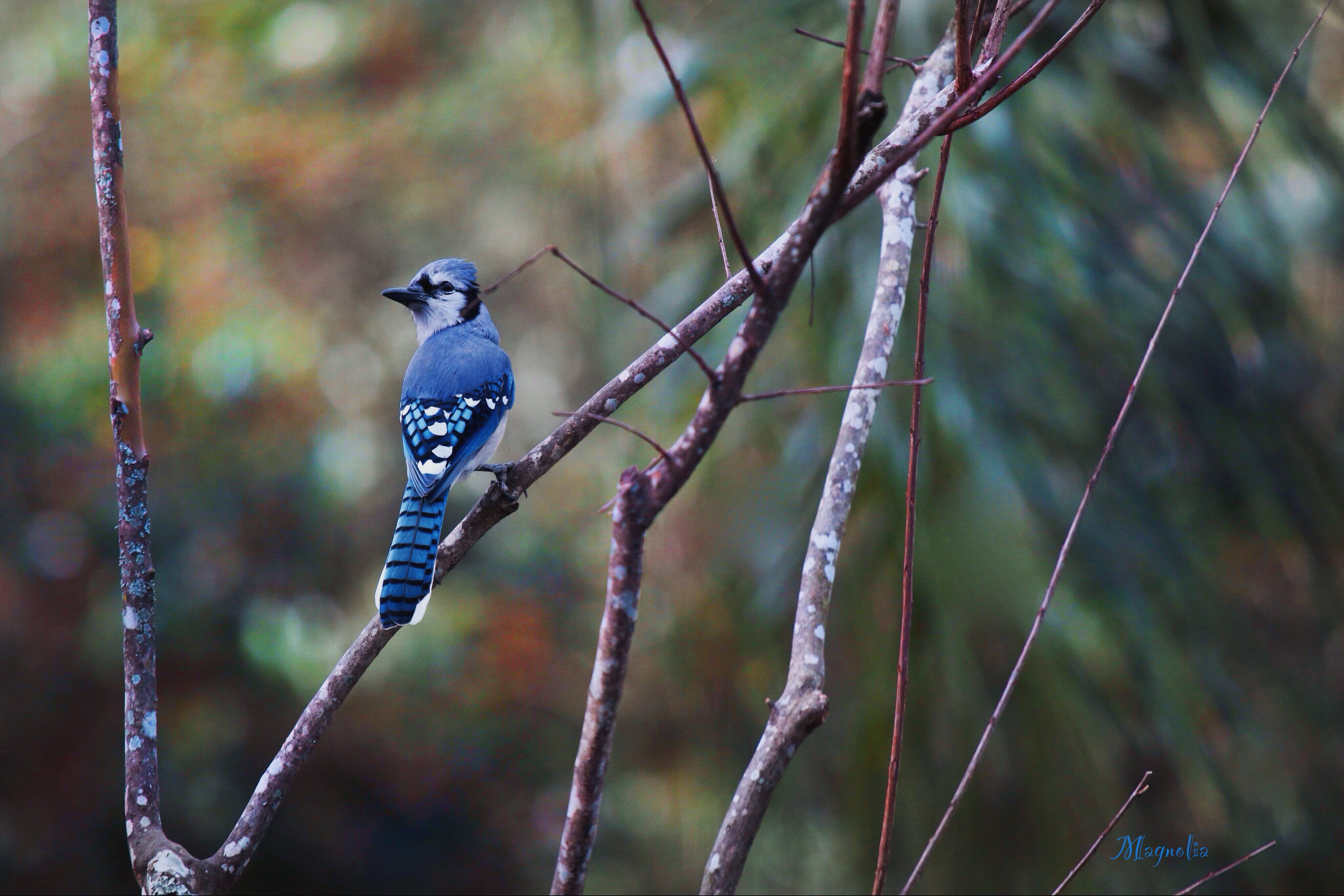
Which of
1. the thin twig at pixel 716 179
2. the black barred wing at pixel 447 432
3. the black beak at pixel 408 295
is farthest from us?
the black beak at pixel 408 295

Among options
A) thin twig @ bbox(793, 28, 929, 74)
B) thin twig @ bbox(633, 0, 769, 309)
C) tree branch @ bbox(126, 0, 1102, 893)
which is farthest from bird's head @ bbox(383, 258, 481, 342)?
thin twig @ bbox(633, 0, 769, 309)

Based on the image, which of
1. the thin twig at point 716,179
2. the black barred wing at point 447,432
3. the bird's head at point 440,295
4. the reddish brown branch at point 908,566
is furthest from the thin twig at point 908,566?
the bird's head at point 440,295

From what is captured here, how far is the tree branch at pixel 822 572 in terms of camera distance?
0.94 metres

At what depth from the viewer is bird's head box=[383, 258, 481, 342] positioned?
233 cm

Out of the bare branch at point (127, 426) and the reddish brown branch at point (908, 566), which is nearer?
the reddish brown branch at point (908, 566)

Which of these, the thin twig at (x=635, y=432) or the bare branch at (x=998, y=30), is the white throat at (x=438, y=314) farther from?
the bare branch at (x=998, y=30)

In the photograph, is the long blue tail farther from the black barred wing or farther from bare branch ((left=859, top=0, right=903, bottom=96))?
bare branch ((left=859, top=0, right=903, bottom=96))

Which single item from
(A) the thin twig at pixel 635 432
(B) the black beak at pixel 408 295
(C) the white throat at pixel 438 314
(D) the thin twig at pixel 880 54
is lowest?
(A) the thin twig at pixel 635 432

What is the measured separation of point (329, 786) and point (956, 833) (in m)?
2.96

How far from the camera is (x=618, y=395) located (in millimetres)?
1313

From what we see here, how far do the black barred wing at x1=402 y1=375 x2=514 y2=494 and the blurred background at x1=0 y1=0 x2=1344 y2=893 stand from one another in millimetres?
477

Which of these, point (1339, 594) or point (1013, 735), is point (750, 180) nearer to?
point (1013, 735)

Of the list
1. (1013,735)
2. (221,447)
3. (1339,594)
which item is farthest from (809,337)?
(221,447)

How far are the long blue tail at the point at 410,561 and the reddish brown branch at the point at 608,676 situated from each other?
1.79 ft
